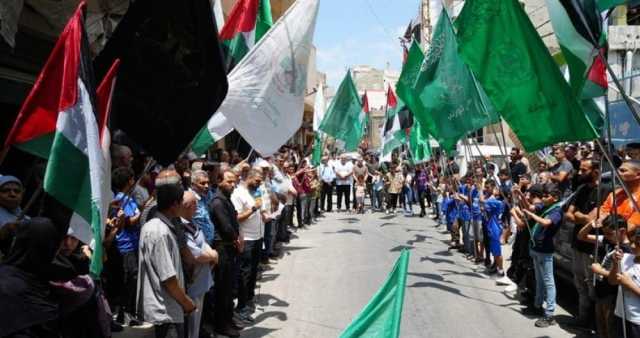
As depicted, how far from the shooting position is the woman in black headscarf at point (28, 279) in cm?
327

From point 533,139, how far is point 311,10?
272 cm

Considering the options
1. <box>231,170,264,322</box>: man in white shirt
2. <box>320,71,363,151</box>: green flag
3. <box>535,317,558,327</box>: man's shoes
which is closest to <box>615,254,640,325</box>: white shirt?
<box>535,317,558,327</box>: man's shoes

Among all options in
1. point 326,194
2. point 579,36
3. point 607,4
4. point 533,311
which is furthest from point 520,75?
point 326,194

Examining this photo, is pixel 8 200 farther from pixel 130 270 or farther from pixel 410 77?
pixel 410 77

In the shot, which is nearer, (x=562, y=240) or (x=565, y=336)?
(x=565, y=336)

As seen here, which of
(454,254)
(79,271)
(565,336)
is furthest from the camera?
(454,254)

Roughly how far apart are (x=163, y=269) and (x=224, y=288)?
2395 millimetres

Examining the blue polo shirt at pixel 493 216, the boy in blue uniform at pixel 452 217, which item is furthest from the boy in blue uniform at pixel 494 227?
the boy in blue uniform at pixel 452 217

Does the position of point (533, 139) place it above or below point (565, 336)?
above

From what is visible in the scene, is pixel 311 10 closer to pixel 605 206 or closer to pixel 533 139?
pixel 533 139

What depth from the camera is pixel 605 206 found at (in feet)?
19.3

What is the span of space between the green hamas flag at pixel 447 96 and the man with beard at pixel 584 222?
1.49 meters

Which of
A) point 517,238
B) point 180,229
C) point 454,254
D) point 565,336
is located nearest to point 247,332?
point 180,229

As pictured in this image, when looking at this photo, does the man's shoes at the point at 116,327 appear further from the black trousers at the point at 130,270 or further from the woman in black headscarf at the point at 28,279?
the woman in black headscarf at the point at 28,279
